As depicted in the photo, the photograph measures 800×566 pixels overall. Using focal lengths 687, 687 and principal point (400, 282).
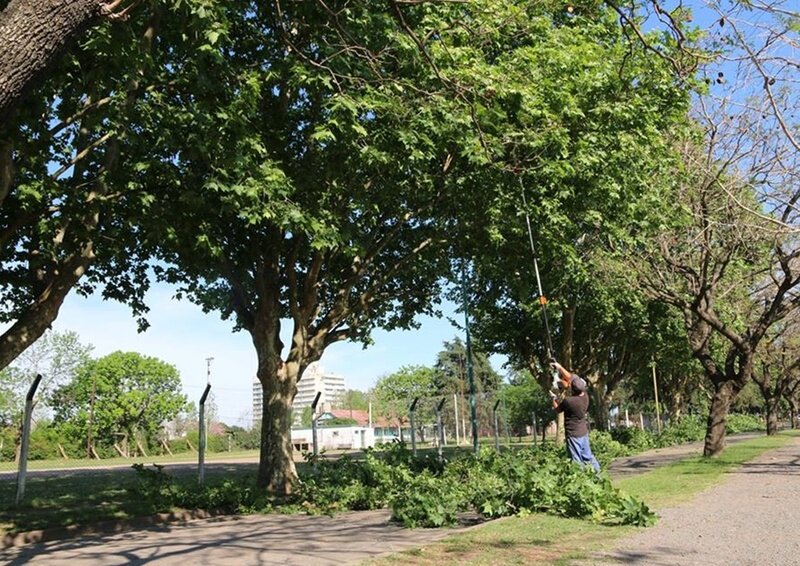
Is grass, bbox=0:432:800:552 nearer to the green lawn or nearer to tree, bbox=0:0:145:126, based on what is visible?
tree, bbox=0:0:145:126

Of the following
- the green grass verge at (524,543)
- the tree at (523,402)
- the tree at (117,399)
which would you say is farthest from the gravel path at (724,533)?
the tree at (523,402)

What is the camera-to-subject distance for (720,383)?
63.8ft

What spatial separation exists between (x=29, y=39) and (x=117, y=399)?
6732 cm

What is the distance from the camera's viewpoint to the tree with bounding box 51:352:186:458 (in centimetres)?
6275

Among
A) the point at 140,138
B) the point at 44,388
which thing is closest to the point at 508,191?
the point at 140,138

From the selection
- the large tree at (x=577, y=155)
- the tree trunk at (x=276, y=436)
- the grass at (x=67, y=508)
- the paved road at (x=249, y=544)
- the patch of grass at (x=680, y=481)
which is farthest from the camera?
the tree trunk at (x=276, y=436)

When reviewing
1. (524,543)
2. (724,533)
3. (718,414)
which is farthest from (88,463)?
(724,533)

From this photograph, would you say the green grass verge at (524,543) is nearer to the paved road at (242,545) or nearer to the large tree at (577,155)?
the paved road at (242,545)

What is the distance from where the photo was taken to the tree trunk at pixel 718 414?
19.3m

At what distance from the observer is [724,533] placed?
778 cm

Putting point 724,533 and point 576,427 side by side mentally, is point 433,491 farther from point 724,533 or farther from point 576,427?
point 724,533

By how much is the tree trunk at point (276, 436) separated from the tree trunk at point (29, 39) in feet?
37.5

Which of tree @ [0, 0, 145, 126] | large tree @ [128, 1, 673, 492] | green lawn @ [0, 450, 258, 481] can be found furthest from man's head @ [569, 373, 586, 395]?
green lawn @ [0, 450, 258, 481]

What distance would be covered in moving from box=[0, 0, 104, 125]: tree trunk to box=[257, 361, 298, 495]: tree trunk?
11.4 m
